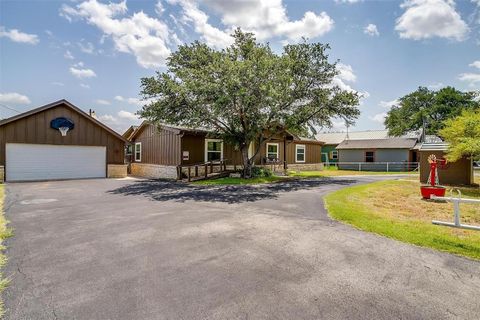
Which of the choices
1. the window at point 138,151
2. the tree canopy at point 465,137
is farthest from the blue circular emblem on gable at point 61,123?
the tree canopy at point 465,137

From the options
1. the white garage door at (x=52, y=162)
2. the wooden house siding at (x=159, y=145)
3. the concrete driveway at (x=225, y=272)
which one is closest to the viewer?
the concrete driveway at (x=225, y=272)

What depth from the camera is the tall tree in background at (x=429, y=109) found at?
42156mm

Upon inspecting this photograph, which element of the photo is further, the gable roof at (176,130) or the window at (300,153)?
the window at (300,153)

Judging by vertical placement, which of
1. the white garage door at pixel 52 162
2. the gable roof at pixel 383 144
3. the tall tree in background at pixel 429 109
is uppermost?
the tall tree in background at pixel 429 109

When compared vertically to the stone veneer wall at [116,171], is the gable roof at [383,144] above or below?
above

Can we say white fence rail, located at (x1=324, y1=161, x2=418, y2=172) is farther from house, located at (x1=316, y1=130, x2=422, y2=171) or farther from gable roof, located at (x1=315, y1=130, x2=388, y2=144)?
gable roof, located at (x1=315, y1=130, x2=388, y2=144)

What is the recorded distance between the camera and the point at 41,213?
27.4 feet

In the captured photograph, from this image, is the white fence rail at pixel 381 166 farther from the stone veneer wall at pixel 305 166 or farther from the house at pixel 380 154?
the stone veneer wall at pixel 305 166

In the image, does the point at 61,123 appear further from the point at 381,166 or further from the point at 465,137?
the point at 381,166

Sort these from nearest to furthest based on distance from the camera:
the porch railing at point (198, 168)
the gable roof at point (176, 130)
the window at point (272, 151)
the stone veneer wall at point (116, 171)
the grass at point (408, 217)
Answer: the grass at point (408, 217) → the porch railing at point (198, 168) → the gable roof at point (176, 130) → the stone veneer wall at point (116, 171) → the window at point (272, 151)

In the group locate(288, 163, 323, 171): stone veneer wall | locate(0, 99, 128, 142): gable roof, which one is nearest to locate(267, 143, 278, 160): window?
locate(288, 163, 323, 171): stone veneer wall

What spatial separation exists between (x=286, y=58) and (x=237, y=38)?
13.1 ft

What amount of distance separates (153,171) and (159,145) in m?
2.25

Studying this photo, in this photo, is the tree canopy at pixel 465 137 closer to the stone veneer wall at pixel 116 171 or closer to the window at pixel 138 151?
the stone veneer wall at pixel 116 171
